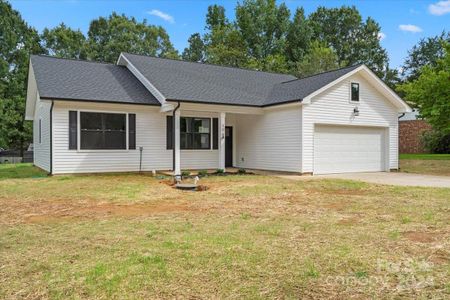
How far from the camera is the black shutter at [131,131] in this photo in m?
14.4

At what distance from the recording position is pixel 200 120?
1598cm

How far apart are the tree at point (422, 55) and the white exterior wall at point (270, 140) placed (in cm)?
4369

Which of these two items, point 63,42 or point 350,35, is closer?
point 63,42

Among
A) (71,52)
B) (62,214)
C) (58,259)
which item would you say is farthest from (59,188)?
(71,52)

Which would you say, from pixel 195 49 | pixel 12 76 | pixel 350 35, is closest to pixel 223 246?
pixel 12 76

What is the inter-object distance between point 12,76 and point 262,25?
25.2 meters

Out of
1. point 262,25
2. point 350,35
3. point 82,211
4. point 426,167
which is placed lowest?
Answer: point 82,211

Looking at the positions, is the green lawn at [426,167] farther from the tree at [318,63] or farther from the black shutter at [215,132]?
the tree at [318,63]

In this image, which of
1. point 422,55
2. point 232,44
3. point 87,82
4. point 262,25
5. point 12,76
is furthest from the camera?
point 422,55

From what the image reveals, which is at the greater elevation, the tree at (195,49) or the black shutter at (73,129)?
the tree at (195,49)

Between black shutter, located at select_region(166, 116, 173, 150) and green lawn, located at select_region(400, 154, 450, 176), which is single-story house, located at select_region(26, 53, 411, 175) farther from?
green lawn, located at select_region(400, 154, 450, 176)

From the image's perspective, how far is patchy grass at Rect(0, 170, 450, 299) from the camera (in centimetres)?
352

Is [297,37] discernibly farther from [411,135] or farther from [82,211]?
[82,211]

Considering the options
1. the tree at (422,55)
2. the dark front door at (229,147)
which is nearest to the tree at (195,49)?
the tree at (422,55)
